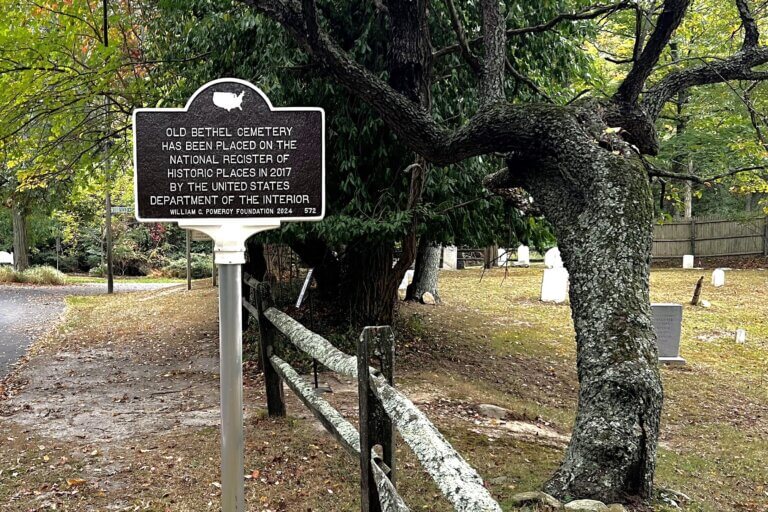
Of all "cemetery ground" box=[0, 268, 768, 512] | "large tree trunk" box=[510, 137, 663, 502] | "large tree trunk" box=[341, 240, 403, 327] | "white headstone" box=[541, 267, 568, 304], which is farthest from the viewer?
"white headstone" box=[541, 267, 568, 304]

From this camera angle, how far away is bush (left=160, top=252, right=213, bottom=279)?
3142 cm

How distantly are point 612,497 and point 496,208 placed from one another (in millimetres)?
5625

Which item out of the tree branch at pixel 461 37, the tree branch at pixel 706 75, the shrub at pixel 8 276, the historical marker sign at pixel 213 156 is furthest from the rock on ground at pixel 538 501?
the shrub at pixel 8 276

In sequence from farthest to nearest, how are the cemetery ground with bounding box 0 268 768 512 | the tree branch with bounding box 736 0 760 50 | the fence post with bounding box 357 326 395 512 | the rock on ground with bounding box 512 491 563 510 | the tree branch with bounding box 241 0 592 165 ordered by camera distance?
the tree branch with bounding box 736 0 760 50 → the tree branch with bounding box 241 0 592 165 → the cemetery ground with bounding box 0 268 768 512 → the rock on ground with bounding box 512 491 563 510 → the fence post with bounding box 357 326 395 512

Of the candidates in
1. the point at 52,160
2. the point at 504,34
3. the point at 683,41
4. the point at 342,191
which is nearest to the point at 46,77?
the point at 52,160

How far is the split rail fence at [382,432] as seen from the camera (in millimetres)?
2172

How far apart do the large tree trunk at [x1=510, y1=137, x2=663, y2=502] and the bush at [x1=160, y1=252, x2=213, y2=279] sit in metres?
28.0

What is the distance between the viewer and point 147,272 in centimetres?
3325

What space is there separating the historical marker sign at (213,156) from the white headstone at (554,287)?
14.8 metres

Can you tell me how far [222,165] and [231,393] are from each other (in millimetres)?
1275

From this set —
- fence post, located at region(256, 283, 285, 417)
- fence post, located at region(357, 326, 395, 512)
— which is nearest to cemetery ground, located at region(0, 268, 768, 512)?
fence post, located at region(256, 283, 285, 417)

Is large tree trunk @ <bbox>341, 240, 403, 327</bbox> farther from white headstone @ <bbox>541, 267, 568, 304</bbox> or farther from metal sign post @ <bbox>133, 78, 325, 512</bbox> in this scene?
white headstone @ <bbox>541, 267, 568, 304</bbox>

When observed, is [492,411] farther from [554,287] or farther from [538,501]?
[554,287]

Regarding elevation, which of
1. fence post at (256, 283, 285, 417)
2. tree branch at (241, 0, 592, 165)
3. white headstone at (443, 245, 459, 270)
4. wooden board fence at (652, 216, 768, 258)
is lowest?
fence post at (256, 283, 285, 417)
